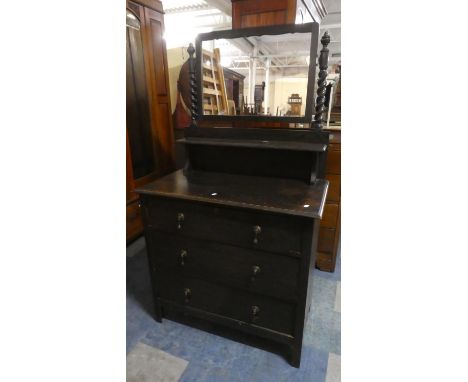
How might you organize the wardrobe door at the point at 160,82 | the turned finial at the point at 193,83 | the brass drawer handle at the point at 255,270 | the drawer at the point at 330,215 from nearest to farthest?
the brass drawer handle at the point at 255,270 → the turned finial at the point at 193,83 → the drawer at the point at 330,215 → the wardrobe door at the point at 160,82

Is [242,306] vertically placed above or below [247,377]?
above

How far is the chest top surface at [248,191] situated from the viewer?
106cm

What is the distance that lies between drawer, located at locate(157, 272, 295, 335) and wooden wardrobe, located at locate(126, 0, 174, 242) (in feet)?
2.77

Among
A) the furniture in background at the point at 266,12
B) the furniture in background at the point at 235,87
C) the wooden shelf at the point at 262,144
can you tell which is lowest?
the wooden shelf at the point at 262,144

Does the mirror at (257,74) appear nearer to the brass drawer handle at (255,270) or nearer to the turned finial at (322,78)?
the turned finial at (322,78)

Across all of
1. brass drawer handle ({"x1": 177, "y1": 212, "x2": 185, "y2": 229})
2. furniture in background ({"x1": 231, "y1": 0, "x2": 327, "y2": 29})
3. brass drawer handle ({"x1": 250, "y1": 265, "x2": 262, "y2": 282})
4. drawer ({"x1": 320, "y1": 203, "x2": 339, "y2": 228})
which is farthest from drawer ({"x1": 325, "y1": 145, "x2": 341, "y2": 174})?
brass drawer handle ({"x1": 177, "y1": 212, "x2": 185, "y2": 229})

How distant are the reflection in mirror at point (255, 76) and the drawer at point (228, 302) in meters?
0.91

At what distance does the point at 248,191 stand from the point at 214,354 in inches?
33.0

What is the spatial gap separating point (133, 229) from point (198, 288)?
1139 mm

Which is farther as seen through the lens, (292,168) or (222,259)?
(292,168)

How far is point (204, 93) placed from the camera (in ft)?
4.88

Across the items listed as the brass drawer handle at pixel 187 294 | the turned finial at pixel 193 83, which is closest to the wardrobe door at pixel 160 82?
the turned finial at pixel 193 83
